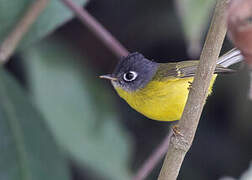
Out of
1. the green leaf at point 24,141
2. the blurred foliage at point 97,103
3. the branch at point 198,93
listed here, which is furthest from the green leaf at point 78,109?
the branch at point 198,93

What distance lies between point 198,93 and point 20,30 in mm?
1139

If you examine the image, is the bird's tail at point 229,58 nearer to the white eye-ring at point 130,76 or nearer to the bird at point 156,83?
the bird at point 156,83

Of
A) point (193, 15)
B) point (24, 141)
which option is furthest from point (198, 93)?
point (24, 141)

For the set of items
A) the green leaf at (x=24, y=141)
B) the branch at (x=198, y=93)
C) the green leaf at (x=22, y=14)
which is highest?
the green leaf at (x=22, y=14)

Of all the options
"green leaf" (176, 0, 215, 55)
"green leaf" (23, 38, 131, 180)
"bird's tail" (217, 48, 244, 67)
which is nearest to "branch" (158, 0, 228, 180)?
"green leaf" (176, 0, 215, 55)

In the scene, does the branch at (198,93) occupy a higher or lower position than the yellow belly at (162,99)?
lower

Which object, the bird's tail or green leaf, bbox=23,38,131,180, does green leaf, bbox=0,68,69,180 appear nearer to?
green leaf, bbox=23,38,131,180

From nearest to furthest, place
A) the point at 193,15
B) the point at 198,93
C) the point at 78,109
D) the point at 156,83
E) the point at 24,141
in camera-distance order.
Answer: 1. the point at 198,93
2. the point at 193,15
3. the point at 24,141
4. the point at 156,83
5. the point at 78,109

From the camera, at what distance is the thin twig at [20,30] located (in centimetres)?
183

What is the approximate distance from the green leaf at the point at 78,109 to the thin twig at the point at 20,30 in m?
0.35

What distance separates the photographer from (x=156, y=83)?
6.91 feet

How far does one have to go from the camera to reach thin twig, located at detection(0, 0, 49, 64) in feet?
6.02

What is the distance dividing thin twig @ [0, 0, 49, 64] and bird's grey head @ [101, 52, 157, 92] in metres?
0.47

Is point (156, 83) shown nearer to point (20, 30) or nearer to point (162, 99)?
point (162, 99)
